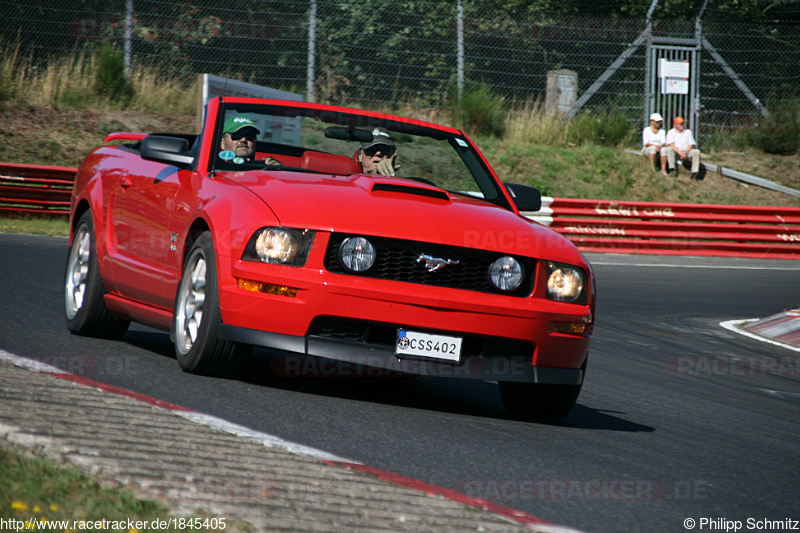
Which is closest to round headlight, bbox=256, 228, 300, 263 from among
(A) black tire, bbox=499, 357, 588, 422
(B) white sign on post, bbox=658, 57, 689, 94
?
(A) black tire, bbox=499, 357, 588, 422

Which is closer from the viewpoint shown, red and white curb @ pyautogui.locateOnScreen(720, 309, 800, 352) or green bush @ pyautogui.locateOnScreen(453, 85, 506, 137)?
red and white curb @ pyautogui.locateOnScreen(720, 309, 800, 352)

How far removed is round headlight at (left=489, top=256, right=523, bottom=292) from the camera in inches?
221

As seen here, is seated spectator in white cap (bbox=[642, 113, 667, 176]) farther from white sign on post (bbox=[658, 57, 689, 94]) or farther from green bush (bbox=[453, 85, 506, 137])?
green bush (bbox=[453, 85, 506, 137])

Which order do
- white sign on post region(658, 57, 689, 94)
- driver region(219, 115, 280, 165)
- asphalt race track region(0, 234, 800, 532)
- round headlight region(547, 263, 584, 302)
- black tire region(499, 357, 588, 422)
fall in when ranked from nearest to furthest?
asphalt race track region(0, 234, 800, 532) < round headlight region(547, 263, 584, 302) < black tire region(499, 357, 588, 422) < driver region(219, 115, 280, 165) < white sign on post region(658, 57, 689, 94)

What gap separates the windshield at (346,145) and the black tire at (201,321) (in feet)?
3.23

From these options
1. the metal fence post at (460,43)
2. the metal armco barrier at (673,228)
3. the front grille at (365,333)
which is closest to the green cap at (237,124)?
the front grille at (365,333)

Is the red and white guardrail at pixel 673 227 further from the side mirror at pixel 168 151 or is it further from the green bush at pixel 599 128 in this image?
the side mirror at pixel 168 151

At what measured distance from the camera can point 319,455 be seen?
14.3 ft

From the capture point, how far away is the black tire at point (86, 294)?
284 inches

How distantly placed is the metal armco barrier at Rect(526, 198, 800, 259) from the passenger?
13421mm

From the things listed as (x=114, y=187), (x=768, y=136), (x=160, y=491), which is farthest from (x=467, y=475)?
(x=768, y=136)

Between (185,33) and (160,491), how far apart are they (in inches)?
765

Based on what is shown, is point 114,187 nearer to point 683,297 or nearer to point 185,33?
point 683,297

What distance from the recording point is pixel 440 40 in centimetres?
2227
